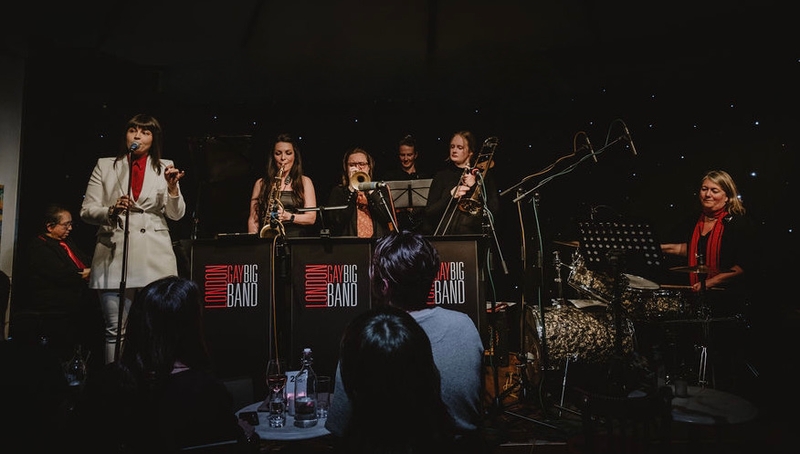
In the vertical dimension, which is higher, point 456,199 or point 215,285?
point 456,199

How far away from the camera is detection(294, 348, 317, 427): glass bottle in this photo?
2.59 m

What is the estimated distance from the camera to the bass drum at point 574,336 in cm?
497

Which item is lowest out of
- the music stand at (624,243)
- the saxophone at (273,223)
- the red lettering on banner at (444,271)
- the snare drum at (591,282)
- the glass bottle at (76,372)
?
the glass bottle at (76,372)

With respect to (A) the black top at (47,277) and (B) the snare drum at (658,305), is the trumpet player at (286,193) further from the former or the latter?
(B) the snare drum at (658,305)

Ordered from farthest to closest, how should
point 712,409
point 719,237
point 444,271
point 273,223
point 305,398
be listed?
point 719,237, point 273,223, point 444,271, point 712,409, point 305,398

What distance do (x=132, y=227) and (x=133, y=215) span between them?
0.36 feet

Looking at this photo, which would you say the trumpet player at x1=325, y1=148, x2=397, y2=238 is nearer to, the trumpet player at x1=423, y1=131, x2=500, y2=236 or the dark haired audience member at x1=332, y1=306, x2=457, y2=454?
the trumpet player at x1=423, y1=131, x2=500, y2=236

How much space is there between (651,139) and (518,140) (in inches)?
62.5

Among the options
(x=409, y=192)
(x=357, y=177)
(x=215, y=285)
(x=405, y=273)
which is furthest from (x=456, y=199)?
(x=405, y=273)

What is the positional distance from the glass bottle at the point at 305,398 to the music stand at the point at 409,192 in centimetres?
348

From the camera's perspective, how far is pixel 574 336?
197 inches

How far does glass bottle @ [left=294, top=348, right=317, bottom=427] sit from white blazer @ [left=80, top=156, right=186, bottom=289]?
236 centimetres

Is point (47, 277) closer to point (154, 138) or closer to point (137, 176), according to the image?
point (137, 176)

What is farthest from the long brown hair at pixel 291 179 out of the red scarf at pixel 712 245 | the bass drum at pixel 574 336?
the red scarf at pixel 712 245
